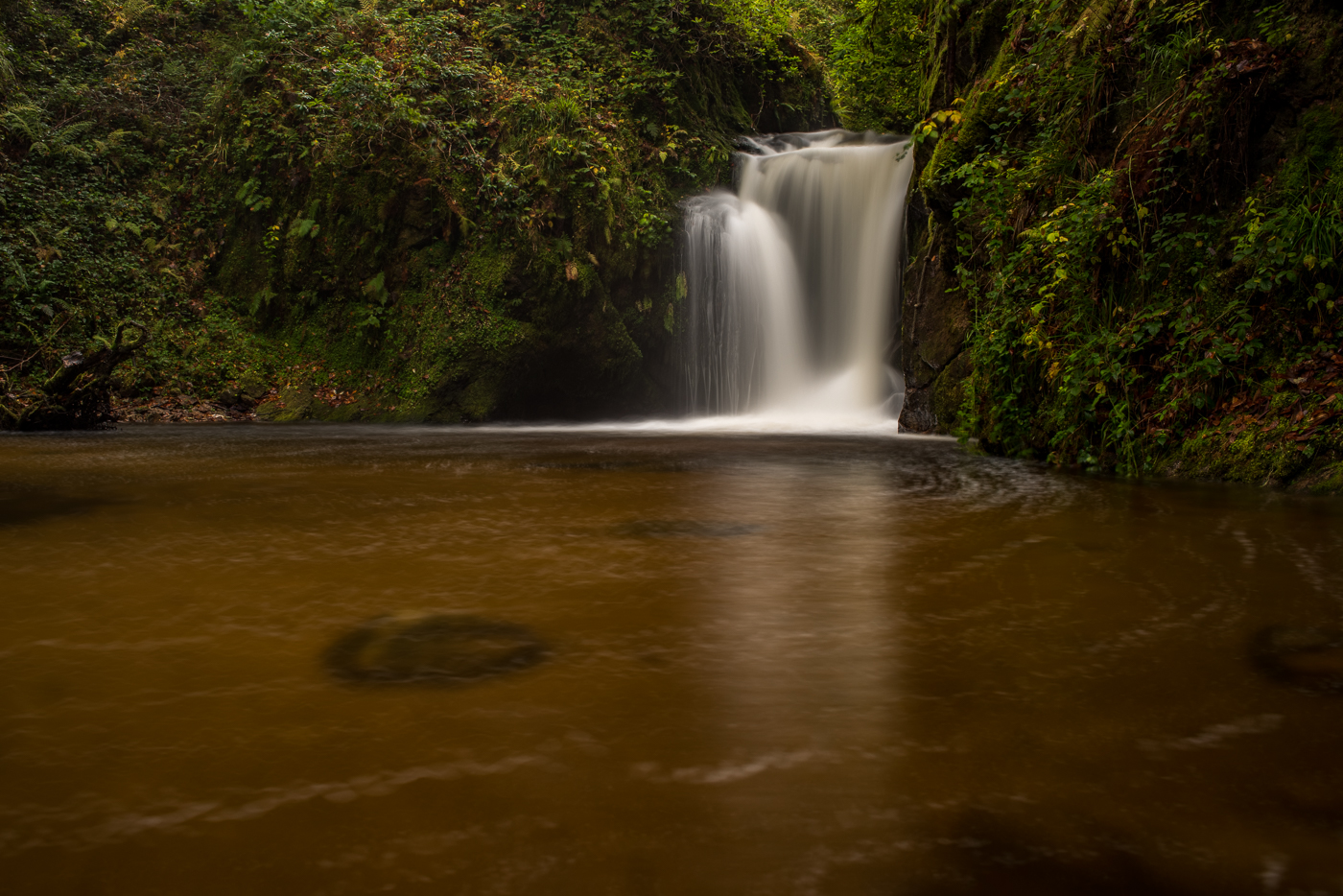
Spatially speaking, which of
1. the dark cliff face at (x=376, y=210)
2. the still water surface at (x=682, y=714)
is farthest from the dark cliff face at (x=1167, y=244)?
the dark cliff face at (x=376, y=210)

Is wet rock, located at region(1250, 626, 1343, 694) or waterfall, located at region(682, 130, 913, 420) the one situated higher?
waterfall, located at region(682, 130, 913, 420)

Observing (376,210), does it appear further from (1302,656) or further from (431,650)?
(1302,656)

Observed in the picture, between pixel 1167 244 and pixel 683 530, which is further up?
pixel 1167 244

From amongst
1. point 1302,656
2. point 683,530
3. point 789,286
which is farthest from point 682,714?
point 789,286

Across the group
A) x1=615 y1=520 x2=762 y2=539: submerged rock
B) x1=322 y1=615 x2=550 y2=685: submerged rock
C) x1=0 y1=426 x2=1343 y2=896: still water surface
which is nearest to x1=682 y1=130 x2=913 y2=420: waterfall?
x1=615 y1=520 x2=762 y2=539: submerged rock

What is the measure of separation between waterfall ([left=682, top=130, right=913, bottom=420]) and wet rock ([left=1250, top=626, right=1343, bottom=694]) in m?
12.0

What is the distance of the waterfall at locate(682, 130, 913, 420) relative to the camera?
1494 centimetres

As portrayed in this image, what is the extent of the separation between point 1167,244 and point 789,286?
9375 mm

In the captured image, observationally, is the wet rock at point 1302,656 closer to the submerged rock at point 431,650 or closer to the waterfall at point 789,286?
the submerged rock at point 431,650

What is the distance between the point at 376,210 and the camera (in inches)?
599

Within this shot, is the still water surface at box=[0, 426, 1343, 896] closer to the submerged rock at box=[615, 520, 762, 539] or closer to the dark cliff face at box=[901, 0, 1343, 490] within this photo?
the submerged rock at box=[615, 520, 762, 539]

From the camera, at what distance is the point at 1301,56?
6434mm

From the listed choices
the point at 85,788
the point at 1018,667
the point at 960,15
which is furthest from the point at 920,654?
the point at 960,15

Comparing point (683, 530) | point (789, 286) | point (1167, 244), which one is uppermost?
point (789, 286)
